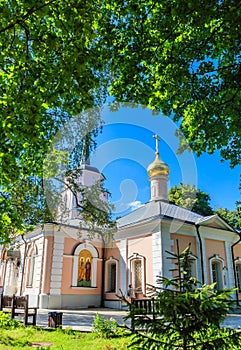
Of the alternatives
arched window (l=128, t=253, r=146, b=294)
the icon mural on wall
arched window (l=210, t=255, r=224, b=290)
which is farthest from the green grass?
arched window (l=210, t=255, r=224, b=290)

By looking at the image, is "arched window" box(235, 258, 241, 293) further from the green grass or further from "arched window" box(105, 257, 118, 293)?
the green grass

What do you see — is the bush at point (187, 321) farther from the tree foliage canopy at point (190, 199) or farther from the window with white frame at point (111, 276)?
the tree foliage canopy at point (190, 199)

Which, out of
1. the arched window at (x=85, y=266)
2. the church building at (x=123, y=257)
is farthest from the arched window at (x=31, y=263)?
the arched window at (x=85, y=266)

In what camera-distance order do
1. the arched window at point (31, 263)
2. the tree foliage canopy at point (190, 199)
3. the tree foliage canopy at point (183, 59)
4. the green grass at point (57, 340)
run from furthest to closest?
the tree foliage canopy at point (190, 199), the arched window at point (31, 263), the tree foliage canopy at point (183, 59), the green grass at point (57, 340)

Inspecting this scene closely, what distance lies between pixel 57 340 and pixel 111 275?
10.6 meters

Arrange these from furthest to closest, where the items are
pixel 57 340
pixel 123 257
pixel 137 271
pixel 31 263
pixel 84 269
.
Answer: pixel 31 263 < pixel 84 269 < pixel 123 257 < pixel 137 271 < pixel 57 340

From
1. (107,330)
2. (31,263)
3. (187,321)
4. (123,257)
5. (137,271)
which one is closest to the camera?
(187,321)

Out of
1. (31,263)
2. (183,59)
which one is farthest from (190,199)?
(183,59)

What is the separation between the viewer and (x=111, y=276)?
53.1 feet

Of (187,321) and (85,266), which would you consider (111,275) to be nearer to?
(85,266)

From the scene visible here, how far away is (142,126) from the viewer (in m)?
8.09

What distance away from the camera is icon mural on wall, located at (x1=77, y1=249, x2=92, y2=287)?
50.1 feet

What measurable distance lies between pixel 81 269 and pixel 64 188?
6.55 m

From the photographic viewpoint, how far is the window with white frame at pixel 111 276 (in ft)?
51.7
